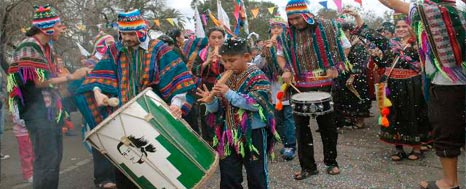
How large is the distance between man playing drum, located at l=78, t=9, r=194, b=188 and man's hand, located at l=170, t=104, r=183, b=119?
5cm

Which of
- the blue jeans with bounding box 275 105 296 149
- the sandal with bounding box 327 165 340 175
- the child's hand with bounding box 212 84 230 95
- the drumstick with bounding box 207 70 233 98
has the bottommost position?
the sandal with bounding box 327 165 340 175

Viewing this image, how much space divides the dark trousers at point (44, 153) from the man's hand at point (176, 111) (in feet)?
4.18

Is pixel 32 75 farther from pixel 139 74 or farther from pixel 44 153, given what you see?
pixel 139 74

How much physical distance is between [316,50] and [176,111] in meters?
1.66

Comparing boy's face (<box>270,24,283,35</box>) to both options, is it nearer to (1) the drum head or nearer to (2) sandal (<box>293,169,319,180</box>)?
(1) the drum head

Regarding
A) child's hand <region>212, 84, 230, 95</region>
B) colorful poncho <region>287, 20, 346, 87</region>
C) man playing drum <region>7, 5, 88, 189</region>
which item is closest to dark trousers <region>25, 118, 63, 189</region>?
man playing drum <region>7, 5, 88, 189</region>

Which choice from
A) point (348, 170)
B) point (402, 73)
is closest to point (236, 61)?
point (348, 170)

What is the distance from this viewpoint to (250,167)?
329 cm

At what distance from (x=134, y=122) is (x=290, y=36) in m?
1.97

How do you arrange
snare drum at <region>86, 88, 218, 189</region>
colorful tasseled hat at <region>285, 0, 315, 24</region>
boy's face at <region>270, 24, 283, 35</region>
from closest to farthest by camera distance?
1. snare drum at <region>86, 88, 218, 189</region>
2. colorful tasseled hat at <region>285, 0, 315, 24</region>
3. boy's face at <region>270, 24, 283, 35</region>

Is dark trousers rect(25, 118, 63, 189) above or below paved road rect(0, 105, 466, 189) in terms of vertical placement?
A: above

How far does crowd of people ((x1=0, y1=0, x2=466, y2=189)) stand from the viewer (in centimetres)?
320

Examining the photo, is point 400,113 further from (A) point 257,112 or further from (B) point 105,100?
(B) point 105,100

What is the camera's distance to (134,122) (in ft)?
9.58
